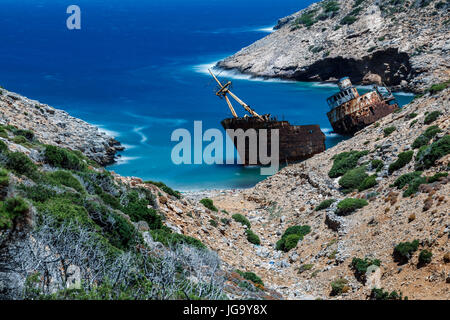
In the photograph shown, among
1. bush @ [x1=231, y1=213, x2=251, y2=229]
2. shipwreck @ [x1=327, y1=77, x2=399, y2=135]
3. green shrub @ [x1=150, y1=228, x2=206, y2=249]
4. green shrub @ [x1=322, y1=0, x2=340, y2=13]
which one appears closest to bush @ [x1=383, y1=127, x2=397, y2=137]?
bush @ [x1=231, y1=213, x2=251, y2=229]

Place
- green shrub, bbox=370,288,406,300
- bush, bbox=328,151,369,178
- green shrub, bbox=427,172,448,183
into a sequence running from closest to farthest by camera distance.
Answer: green shrub, bbox=370,288,406,300 → green shrub, bbox=427,172,448,183 → bush, bbox=328,151,369,178

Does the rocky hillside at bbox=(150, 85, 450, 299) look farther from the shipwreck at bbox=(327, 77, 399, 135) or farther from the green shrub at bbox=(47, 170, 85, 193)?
the shipwreck at bbox=(327, 77, 399, 135)

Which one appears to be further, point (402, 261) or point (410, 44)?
point (410, 44)

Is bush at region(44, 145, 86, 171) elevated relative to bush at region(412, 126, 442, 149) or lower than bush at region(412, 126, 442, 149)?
lower

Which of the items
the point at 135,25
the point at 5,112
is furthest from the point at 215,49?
the point at 5,112

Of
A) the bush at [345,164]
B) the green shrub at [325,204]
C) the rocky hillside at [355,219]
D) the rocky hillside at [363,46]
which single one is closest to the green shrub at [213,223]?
the rocky hillside at [355,219]

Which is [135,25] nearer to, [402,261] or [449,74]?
[449,74]

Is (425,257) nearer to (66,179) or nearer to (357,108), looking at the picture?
(66,179)
